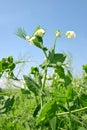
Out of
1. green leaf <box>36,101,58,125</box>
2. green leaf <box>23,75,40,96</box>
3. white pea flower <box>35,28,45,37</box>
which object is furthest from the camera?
white pea flower <box>35,28,45,37</box>

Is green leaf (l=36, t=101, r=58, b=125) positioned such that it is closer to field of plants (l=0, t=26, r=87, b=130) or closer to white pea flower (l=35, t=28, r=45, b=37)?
field of plants (l=0, t=26, r=87, b=130)

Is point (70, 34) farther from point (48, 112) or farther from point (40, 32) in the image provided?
point (48, 112)

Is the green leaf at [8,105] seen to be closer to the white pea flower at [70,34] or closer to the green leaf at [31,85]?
the green leaf at [31,85]

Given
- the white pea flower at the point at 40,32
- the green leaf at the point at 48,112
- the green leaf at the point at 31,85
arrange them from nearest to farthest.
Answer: the green leaf at the point at 48,112 < the green leaf at the point at 31,85 < the white pea flower at the point at 40,32

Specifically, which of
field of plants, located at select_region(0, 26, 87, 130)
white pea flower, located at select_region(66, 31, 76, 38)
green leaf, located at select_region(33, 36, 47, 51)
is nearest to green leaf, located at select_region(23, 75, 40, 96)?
field of plants, located at select_region(0, 26, 87, 130)

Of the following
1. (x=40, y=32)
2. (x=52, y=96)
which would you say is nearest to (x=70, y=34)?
(x=40, y=32)

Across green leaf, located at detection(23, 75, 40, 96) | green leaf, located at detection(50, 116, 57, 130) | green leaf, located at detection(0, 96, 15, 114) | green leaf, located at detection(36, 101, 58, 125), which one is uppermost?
green leaf, located at detection(23, 75, 40, 96)

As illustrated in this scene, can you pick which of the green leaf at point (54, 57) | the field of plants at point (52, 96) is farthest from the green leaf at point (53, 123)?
the green leaf at point (54, 57)

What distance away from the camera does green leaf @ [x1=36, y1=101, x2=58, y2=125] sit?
1.38m

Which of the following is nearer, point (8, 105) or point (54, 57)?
point (54, 57)

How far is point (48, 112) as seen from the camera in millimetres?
1417

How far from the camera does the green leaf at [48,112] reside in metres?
1.38

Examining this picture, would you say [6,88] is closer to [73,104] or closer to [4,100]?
[4,100]

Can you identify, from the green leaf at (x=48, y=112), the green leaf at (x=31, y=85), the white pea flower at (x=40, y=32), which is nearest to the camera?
the green leaf at (x=48, y=112)
